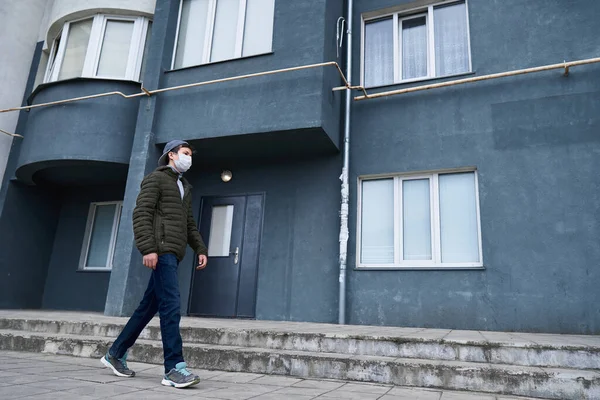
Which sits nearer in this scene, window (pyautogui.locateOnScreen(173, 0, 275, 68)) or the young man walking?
the young man walking

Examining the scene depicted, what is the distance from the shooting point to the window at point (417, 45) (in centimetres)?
765

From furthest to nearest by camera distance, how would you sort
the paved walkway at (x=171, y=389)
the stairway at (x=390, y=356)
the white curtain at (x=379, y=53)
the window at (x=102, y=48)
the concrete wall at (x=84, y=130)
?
the window at (x=102, y=48) < the concrete wall at (x=84, y=130) < the white curtain at (x=379, y=53) < the stairway at (x=390, y=356) < the paved walkway at (x=171, y=389)

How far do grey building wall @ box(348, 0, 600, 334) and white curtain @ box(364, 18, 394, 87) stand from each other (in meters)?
0.66

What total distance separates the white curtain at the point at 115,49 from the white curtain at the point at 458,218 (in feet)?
21.1

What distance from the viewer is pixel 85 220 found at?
33.3 ft

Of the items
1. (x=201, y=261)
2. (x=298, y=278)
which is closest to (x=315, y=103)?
(x=298, y=278)

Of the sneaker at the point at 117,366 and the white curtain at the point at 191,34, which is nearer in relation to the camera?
the sneaker at the point at 117,366

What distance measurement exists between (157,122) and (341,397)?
615cm

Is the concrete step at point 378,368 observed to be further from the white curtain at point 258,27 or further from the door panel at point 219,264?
the white curtain at point 258,27

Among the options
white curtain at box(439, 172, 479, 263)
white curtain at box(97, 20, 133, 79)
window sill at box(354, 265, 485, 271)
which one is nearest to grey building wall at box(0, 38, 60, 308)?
white curtain at box(97, 20, 133, 79)


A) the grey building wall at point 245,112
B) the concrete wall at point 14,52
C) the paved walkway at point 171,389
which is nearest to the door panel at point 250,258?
the grey building wall at point 245,112

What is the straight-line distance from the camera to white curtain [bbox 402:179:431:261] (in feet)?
23.0

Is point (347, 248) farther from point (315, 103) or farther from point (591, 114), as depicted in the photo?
point (591, 114)

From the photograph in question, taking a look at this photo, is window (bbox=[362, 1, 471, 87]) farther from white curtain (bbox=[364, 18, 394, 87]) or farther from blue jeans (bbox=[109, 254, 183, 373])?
blue jeans (bbox=[109, 254, 183, 373])
